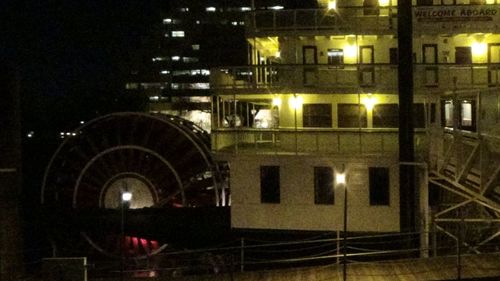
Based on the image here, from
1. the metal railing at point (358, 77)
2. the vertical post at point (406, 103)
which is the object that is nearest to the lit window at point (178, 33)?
the metal railing at point (358, 77)

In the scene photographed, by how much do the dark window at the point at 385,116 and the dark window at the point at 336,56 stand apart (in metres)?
2.49

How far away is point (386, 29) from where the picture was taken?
75.9ft

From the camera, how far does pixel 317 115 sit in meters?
23.0

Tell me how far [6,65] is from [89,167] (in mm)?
21673

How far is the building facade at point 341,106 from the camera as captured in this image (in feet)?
68.1

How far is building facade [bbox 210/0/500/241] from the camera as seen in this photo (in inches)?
817

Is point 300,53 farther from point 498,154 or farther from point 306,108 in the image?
point 498,154

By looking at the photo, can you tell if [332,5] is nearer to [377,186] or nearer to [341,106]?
[341,106]

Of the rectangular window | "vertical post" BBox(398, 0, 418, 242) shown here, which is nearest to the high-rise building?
the rectangular window

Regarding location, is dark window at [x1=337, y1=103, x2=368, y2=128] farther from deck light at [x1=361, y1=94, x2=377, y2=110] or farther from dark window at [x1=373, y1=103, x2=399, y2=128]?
dark window at [x1=373, y1=103, x2=399, y2=128]

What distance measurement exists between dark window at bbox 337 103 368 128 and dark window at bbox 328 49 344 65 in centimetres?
219

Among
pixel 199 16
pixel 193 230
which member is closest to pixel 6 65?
pixel 193 230

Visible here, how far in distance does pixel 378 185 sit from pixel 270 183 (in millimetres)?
3346

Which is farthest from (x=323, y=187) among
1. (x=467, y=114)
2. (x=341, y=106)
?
(x=467, y=114)
